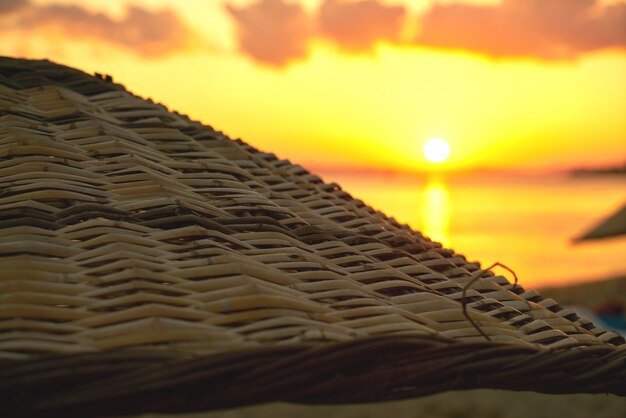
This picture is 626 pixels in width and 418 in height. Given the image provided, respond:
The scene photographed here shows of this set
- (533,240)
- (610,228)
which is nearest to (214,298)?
(610,228)

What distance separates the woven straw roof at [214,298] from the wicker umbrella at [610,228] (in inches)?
313

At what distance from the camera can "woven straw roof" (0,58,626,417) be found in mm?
707

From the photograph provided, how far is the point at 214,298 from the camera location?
80 centimetres

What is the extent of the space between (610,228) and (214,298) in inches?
334

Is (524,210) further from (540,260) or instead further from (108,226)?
(108,226)

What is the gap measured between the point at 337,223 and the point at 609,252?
1968cm

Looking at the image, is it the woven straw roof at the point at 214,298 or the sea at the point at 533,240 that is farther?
the sea at the point at 533,240

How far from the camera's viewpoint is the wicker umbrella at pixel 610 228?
840 centimetres

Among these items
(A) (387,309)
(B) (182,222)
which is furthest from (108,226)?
(A) (387,309)

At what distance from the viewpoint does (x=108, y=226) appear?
0.88 meters

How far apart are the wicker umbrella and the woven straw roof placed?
7.95 metres

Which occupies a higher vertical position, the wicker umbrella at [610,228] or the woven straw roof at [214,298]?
the wicker umbrella at [610,228]

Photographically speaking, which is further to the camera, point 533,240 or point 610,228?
point 533,240

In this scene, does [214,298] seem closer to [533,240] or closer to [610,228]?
[610,228]
